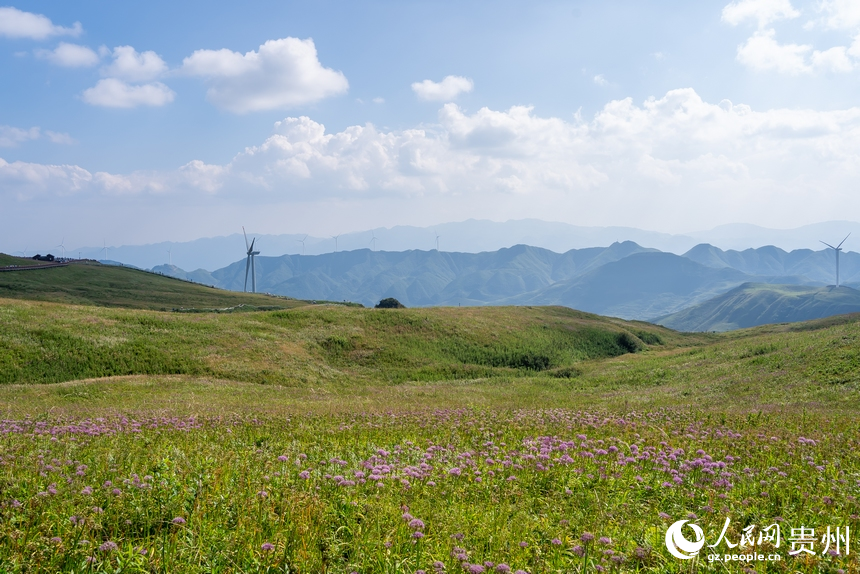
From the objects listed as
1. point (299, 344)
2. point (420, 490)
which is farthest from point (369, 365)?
point (420, 490)

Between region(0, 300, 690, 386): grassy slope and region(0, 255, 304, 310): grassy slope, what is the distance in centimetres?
5304

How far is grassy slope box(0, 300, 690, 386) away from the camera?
40.1m

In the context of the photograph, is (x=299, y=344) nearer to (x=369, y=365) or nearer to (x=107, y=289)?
(x=369, y=365)

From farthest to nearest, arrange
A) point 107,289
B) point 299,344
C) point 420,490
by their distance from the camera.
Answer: point 107,289
point 299,344
point 420,490

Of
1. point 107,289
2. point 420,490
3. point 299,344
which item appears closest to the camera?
point 420,490

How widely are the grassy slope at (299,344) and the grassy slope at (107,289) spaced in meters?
53.0

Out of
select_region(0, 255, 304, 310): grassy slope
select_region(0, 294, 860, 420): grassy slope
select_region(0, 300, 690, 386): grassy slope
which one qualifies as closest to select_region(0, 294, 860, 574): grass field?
select_region(0, 294, 860, 420): grassy slope

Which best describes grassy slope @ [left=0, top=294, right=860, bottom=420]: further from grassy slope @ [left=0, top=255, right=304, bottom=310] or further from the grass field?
grassy slope @ [left=0, top=255, right=304, bottom=310]

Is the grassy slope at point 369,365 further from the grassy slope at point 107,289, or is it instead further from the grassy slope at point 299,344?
the grassy slope at point 107,289

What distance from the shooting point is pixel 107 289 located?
117 m

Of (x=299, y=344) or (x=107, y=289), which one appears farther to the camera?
(x=107, y=289)

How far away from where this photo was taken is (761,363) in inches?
1506

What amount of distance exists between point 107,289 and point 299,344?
88.2 m

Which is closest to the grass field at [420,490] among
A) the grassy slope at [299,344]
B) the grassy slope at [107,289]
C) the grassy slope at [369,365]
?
the grassy slope at [369,365]
